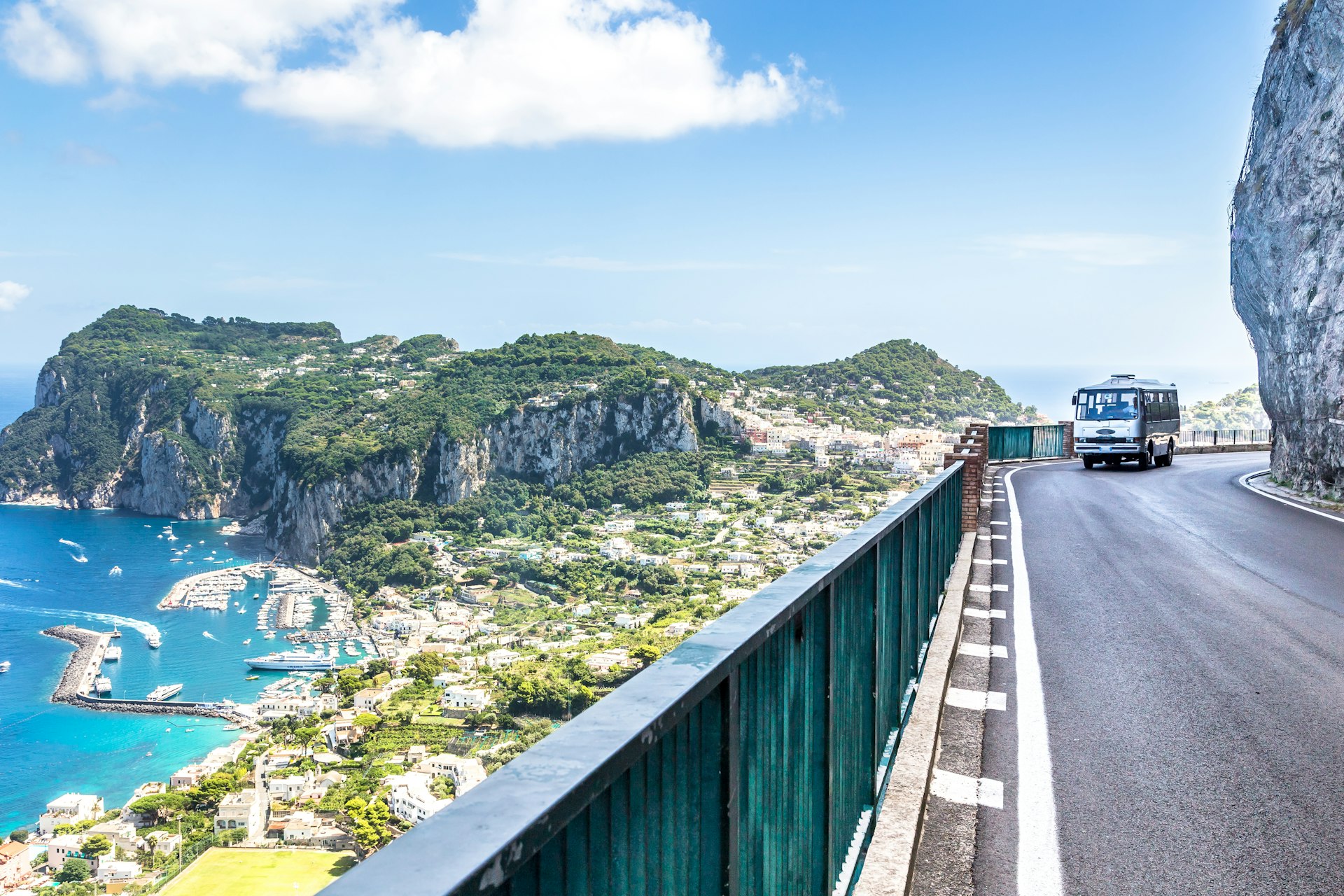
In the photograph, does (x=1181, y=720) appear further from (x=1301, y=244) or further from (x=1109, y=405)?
(x=1109, y=405)

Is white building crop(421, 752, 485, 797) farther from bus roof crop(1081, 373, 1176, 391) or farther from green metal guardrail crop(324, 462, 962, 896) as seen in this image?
green metal guardrail crop(324, 462, 962, 896)

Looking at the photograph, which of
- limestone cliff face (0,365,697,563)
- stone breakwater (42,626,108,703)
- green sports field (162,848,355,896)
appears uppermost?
limestone cliff face (0,365,697,563)

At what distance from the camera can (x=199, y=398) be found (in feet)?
523

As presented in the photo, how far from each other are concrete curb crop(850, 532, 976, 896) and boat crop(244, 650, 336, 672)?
72.3 meters

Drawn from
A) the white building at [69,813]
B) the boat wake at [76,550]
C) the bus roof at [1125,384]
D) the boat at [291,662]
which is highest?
the bus roof at [1125,384]

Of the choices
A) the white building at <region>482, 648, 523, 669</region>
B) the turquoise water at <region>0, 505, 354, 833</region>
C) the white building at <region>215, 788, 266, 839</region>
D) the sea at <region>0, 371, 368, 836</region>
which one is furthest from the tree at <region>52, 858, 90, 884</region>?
the white building at <region>482, 648, 523, 669</region>

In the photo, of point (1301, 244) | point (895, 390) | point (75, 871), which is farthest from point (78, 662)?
point (895, 390)

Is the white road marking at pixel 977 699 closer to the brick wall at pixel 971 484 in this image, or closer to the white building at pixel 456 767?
the brick wall at pixel 971 484

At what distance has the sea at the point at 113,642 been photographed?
54094mm

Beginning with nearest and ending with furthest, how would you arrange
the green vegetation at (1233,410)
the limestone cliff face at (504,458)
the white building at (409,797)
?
the white building at (409,797) → the green vegetation at (1233,410) → the limestone cliff face at (504,458)

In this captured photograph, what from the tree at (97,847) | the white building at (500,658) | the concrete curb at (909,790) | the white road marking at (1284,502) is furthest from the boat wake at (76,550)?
the concrete curb at (909,790)

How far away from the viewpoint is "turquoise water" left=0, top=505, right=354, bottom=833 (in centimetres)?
5406

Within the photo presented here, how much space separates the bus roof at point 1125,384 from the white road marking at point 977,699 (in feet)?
77.6

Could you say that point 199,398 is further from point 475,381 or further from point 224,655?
point 224,655
